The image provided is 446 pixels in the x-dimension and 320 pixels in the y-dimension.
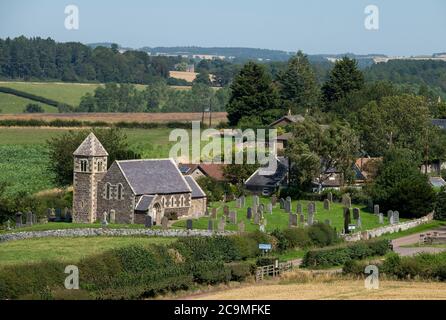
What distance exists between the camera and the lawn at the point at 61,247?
5575 cm

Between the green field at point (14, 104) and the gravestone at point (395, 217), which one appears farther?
the green field at point (14, 104)

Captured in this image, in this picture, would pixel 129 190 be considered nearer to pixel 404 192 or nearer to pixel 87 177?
pixel 87 177

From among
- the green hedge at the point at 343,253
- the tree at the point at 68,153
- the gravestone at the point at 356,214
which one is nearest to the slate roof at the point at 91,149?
the tree at the point at 68,153

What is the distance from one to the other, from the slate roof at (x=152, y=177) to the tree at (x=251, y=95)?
4928 centimetres

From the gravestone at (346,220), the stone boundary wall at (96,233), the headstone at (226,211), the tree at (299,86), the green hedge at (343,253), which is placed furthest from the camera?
the tree at (299,86)

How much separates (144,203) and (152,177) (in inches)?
91.6

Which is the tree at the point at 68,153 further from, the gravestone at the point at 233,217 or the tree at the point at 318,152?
the gravestone at the point at 233,217

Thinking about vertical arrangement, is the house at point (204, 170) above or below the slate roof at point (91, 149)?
below

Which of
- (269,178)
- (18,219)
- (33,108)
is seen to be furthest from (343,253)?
(33,108)

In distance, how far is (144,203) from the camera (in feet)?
226

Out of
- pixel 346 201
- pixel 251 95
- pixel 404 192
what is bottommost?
pixel 346 201

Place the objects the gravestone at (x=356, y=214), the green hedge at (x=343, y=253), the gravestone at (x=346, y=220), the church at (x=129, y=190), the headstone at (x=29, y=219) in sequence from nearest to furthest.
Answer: the green hedge at (x=343, y=253) < the gravestone at (x=346, y=220) < the church at (x=129, y=190) < the gravestone at (x=356, y=214) < the headstone at (x=29, y=219)
